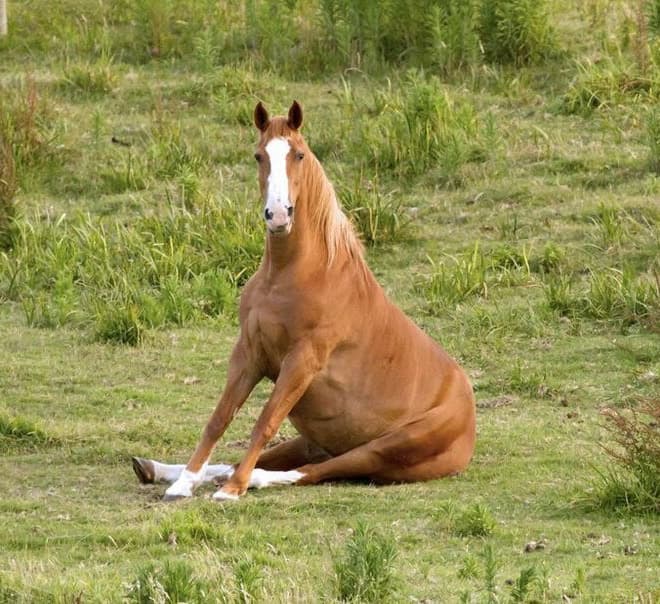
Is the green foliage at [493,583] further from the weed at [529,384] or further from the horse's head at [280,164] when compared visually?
the weed at [529,384]

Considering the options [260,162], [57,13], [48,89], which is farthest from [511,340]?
[57,13]

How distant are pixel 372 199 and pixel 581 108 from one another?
8.80ft

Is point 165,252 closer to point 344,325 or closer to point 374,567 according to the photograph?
point 344,325

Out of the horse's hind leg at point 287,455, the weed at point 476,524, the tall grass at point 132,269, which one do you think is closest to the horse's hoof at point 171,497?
the horse's hind leg at point 287,455

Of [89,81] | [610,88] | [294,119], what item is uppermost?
[294,119]

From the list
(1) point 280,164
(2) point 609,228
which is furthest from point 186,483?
(2) point 609,228

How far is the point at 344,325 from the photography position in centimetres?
795

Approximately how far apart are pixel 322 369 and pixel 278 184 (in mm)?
922

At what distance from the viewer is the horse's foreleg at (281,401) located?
770cm

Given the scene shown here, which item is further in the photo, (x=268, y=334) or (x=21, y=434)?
(x=21, y=434)

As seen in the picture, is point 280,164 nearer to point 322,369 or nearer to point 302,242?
point 302,242

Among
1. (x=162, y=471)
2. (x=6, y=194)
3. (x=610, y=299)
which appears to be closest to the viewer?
(x=162, y=471)

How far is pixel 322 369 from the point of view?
790 centimetres

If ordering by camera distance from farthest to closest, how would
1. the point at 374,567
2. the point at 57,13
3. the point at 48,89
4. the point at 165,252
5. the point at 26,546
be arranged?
the point at 57,13 → the point at 48,89 → the point at 165,252 → the point at 26,546 → the point at 374,567
